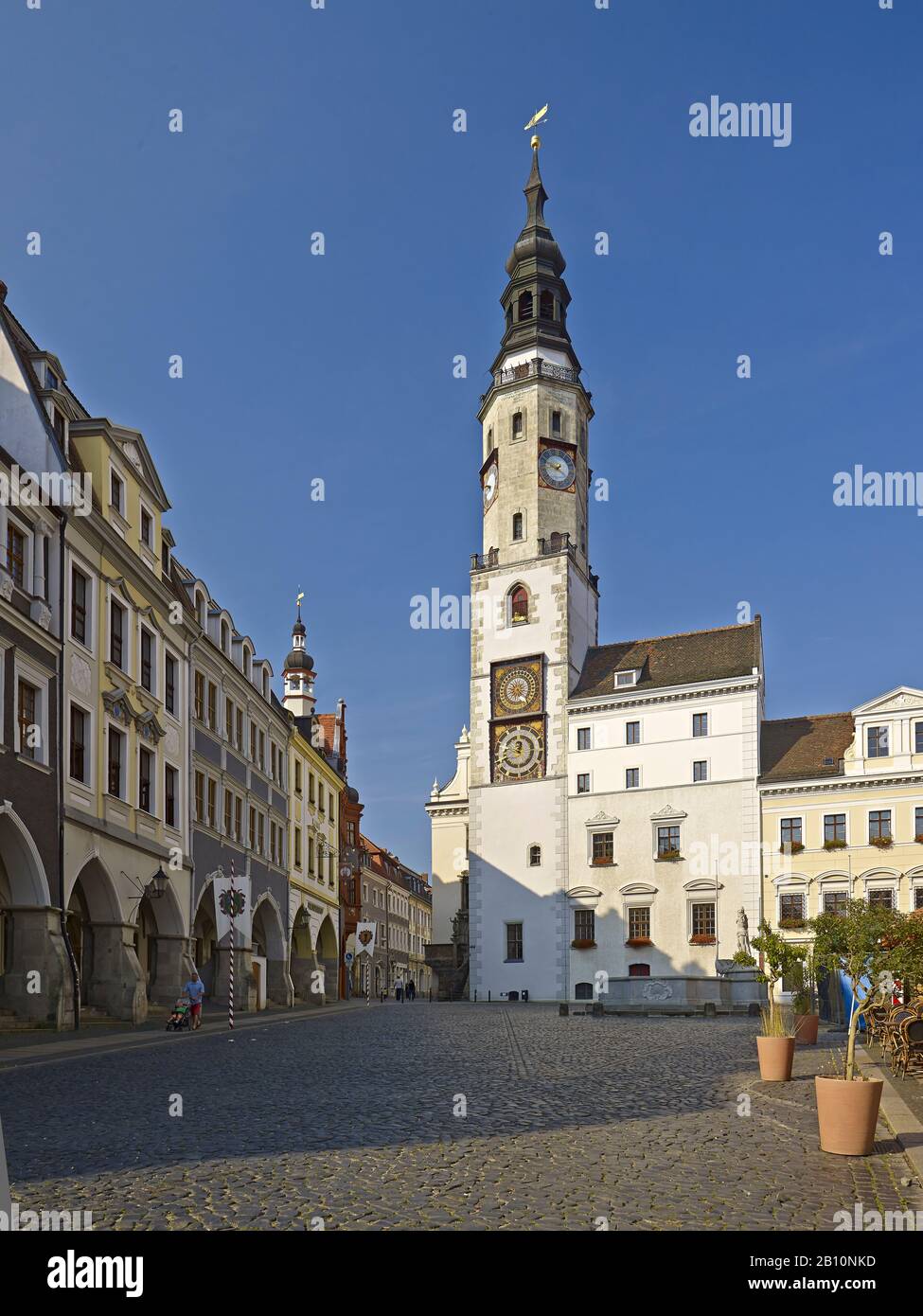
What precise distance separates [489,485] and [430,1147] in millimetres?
64513

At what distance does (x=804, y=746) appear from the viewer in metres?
59.5

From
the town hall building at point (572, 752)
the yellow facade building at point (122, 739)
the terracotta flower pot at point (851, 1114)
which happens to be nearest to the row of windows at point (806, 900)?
the town hall building at point (572, 752)

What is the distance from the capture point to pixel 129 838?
31734 millimetres

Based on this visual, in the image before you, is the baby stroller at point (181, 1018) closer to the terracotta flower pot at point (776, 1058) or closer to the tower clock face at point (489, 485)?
the terracotta flower pot at point (776, 1058)

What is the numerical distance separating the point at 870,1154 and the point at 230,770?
117 feet

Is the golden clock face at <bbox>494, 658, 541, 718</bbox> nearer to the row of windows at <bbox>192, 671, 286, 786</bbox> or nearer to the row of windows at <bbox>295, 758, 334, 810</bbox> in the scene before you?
the row of windows at <bbox>295, 758, 334, 810</bbox>

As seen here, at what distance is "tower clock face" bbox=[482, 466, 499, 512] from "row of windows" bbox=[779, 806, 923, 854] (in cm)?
2600

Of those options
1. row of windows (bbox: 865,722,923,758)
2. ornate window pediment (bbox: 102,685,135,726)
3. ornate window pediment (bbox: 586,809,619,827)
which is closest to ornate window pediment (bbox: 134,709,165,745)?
ornate window pediment (bbox: 102,685,135,726)

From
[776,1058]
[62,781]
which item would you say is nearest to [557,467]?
[62,781]

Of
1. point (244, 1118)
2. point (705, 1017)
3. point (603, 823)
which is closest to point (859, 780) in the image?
point (603, 823)

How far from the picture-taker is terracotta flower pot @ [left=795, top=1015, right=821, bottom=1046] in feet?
78.2

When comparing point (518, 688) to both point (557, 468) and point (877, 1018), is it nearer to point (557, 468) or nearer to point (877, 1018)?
point (557, 468)

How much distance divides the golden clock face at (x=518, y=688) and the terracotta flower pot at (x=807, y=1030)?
41.8m
